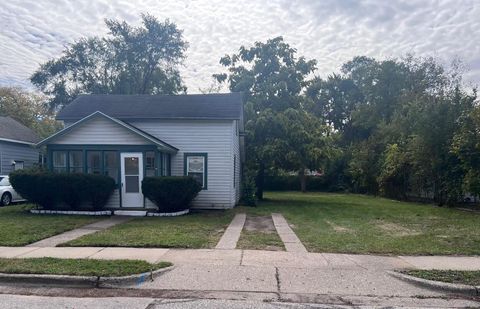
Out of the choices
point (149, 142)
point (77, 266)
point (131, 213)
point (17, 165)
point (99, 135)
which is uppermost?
point (99, 135)

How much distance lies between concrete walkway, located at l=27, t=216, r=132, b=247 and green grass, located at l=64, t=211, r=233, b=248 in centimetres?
36

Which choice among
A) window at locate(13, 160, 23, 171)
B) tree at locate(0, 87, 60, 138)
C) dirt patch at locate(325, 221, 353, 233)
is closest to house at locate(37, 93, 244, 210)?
dirt patch at locate(325, 221, 353, 233)

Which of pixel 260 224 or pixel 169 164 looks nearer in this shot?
pixel 260 224

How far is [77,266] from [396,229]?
30.9 ft

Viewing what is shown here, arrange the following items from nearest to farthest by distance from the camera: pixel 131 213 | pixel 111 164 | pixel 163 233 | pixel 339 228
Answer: pixel 163 233 → pixel 339 228 → pixel 131 213 → pixel 111 164

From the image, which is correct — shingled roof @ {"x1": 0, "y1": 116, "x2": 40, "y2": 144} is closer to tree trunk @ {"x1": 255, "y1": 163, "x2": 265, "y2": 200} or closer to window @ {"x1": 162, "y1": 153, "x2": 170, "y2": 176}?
window @ {"x1": 162, "y1": 153, "x2": 170, "y2": 176}

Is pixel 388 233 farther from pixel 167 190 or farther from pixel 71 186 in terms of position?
pixel 71 186

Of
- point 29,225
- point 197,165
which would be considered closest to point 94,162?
point 197,165

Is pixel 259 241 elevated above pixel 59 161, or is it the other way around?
pixel 59 161

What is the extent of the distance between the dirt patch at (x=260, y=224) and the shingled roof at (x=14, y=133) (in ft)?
58.3

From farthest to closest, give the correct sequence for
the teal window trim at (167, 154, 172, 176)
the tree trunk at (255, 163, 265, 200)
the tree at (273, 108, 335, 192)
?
the tree trunk at (255, 163, 265, 200)
the tree at (273, 108, 335, 192)
the teal window trim at (167, 154, 172, 176)

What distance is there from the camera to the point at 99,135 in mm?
15945

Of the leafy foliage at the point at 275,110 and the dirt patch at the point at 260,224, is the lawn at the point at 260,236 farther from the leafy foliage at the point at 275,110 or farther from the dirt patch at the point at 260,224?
the leafy foliage at the point at 275,110

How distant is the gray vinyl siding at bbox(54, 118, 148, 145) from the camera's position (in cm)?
1588
